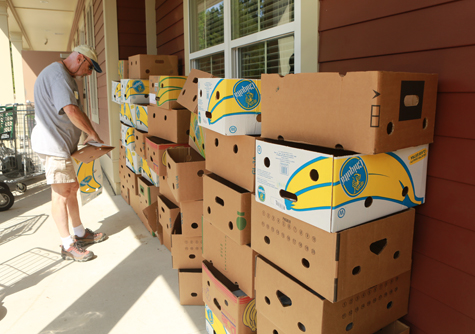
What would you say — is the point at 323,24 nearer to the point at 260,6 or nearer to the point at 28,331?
the point at 260,6

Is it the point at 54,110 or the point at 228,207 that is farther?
the point at 54,110

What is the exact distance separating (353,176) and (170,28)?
145 inches

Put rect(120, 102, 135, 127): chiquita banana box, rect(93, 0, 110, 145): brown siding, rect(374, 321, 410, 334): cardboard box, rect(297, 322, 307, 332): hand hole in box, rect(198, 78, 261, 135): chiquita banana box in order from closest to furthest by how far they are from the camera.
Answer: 1. rect(297, 322, 307, 332): hand hole in box
2. rect(374, 321, 410, 334): cardboard box
3. rect(198, 78, 261, 135): chiquita banana box
4. rect(120, 102, 135, 127): chiquita banana box
5. rect(93, 0, 110, 145): brown siding

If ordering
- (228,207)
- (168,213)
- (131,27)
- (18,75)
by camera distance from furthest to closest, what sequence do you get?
(18,75) < (131,27) < (168,213) < (228,207)

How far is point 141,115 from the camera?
3.66 meters

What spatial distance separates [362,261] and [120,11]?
479 cm

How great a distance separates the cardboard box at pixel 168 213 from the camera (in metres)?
2.74

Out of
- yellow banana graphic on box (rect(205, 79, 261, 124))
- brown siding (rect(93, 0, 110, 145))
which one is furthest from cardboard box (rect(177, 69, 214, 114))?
brown siding (rect(93, 0, 110, 145))

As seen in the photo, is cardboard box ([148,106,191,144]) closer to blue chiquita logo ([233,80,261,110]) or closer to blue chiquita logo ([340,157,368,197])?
blue chiquita logo ([233,80,261,110])

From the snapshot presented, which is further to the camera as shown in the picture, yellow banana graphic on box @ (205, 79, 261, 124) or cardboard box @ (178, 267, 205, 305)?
cardboard box @ (178, 267, 205, 305)

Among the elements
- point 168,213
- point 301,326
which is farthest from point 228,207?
point 168,213

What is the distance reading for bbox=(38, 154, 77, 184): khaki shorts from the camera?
9.75 feet

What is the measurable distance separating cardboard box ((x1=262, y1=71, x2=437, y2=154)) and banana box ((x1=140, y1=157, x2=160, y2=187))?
6.59 feet

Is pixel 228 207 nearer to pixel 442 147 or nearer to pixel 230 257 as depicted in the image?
pixel 230 257
